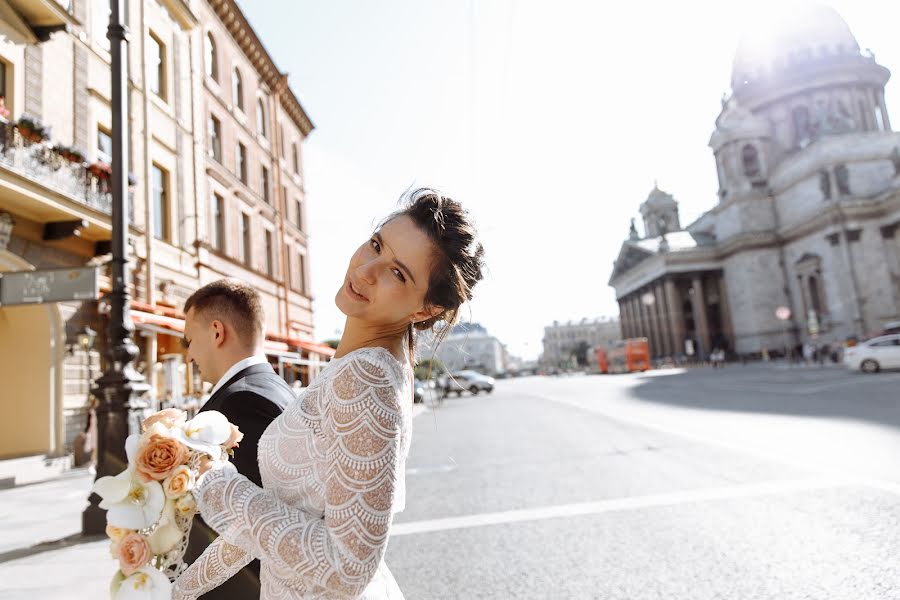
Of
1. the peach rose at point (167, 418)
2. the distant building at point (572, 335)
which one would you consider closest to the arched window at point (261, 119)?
the peach rose at point (167, 418)

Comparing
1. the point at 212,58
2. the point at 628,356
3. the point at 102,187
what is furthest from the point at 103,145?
the point at 628,356

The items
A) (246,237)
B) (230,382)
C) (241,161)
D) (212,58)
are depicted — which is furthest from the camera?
(241,161)

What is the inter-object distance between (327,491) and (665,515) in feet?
15.9

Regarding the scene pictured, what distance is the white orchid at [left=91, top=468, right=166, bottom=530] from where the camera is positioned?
1.28 metres

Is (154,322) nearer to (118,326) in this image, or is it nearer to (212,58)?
(118,326)

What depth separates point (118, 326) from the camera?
6.11 metres

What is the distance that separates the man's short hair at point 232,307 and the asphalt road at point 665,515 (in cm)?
226

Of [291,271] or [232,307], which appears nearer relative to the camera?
[232,307]

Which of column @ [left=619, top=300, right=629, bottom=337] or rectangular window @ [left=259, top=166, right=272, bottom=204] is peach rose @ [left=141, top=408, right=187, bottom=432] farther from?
column @ [left=619, top=300, right=629, bottom=337]

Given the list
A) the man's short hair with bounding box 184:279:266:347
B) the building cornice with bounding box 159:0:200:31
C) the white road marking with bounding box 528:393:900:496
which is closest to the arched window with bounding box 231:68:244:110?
the building cornice with bounding box 159:0:200:31

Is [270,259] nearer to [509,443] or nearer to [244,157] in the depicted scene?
[244,157]

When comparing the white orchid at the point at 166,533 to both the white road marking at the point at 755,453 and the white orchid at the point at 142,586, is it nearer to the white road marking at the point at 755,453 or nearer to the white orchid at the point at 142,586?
the white orchid at the point at 142,586

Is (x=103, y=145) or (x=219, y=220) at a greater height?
(x=103, y=145)

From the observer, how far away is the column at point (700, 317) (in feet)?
211
